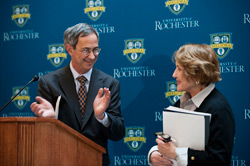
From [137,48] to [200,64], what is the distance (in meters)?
1.44

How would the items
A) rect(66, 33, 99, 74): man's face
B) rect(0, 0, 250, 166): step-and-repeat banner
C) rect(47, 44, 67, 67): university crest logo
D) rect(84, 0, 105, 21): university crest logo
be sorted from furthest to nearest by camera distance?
rect(47, 44, 67, 67): university crest logo, rect(84, 0, 105, 21): university crest logo, rect(0, 0, 250, 166): step-and-repeat banner, rect(66, 33, 99, 74): man's face

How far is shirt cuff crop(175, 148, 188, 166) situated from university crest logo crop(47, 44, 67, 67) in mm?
2206

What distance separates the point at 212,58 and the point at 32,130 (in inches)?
49.4

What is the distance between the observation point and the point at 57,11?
3854 millimetres

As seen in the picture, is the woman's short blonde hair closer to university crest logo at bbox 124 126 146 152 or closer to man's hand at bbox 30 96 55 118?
man's hand at bbox 30 96 55 118

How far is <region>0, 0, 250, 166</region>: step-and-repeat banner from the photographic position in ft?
10.2

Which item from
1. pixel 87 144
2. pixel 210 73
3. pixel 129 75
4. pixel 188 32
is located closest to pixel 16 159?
pixel 87 144

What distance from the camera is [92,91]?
2.71 metres

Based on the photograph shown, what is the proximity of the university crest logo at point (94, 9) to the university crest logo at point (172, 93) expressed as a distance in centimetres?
117

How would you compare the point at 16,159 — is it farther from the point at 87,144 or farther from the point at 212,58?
the point at 212,58

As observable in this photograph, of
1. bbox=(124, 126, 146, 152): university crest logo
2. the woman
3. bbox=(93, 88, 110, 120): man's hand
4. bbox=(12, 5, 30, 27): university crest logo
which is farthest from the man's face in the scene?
bbox=(12, 5, 30, 27): university crest logo

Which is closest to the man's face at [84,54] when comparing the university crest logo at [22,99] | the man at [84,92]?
the man at [84,92]

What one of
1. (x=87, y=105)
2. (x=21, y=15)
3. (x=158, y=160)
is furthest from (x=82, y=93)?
(x=21, y=15)

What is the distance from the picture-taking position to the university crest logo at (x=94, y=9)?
12.0 feet
